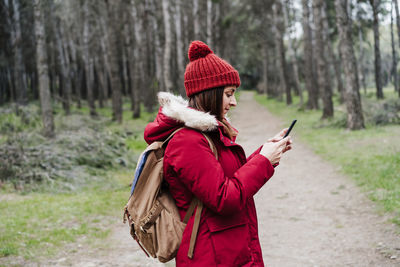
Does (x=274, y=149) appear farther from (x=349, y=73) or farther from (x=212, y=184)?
(x=349, y=73)

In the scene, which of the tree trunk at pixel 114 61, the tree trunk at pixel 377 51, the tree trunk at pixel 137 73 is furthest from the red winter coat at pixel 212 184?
the tree trunk at pixel 377 51

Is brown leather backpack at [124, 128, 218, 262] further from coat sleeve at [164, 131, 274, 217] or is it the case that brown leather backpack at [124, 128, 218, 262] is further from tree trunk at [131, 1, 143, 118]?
tree trunk at [131, 1, 143, 118]

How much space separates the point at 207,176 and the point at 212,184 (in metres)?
0.04

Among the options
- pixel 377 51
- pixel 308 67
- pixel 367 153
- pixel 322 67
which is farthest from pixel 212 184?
pixel 377 51

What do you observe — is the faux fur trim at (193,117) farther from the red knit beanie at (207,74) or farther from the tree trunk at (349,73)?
the tree trunk at (349,73)

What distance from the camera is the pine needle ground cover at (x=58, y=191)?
587 cm

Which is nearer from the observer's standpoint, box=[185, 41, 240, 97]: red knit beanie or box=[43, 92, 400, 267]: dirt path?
box=[185, 41, 240, 97]: red knit beanie

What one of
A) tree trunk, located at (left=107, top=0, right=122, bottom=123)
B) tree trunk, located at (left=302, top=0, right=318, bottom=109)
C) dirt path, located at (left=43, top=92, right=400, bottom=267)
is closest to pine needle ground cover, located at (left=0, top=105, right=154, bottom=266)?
dirt path, located at (left=43, top=92, right=400, bottom=267)

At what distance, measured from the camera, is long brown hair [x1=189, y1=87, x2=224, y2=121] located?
7.07 ft

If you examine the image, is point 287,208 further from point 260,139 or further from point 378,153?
point 260,139

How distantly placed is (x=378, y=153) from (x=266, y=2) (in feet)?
79.6

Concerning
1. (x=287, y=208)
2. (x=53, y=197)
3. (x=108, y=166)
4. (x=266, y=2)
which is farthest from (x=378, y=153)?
(x=266, y=2)

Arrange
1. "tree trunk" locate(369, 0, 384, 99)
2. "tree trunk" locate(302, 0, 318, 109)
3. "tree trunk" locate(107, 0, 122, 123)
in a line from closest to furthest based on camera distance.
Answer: "tree trunk" locate(107, 0, 122, 123) < "tree trunk" locate(302, 0, 318, 109) < "tree trunk" locate(369, 0, 384, 99)

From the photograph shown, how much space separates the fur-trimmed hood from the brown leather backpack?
57 mm
